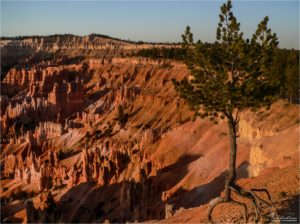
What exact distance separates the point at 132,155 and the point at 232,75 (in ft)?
94.4

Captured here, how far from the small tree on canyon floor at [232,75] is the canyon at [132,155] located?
1274mm

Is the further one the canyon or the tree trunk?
the canyon

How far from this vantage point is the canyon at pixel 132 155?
25578 millimetres

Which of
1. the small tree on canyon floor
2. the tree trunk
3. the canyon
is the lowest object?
the canyon

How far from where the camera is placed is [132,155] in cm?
3931

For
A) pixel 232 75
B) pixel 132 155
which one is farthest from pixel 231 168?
pixel 132 155

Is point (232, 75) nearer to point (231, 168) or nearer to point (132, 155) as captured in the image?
point (231, 168)

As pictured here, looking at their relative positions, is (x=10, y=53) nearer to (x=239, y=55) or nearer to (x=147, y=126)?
(x=147, y=126)

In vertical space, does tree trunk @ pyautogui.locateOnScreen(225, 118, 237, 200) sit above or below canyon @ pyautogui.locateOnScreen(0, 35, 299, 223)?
above

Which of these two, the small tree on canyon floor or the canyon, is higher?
the small tree on canyon floor

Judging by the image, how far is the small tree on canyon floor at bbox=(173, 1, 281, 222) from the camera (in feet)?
36.1

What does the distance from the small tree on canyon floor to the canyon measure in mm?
1274

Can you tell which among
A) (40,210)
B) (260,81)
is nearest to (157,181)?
(40,210)

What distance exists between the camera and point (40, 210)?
32188mm
